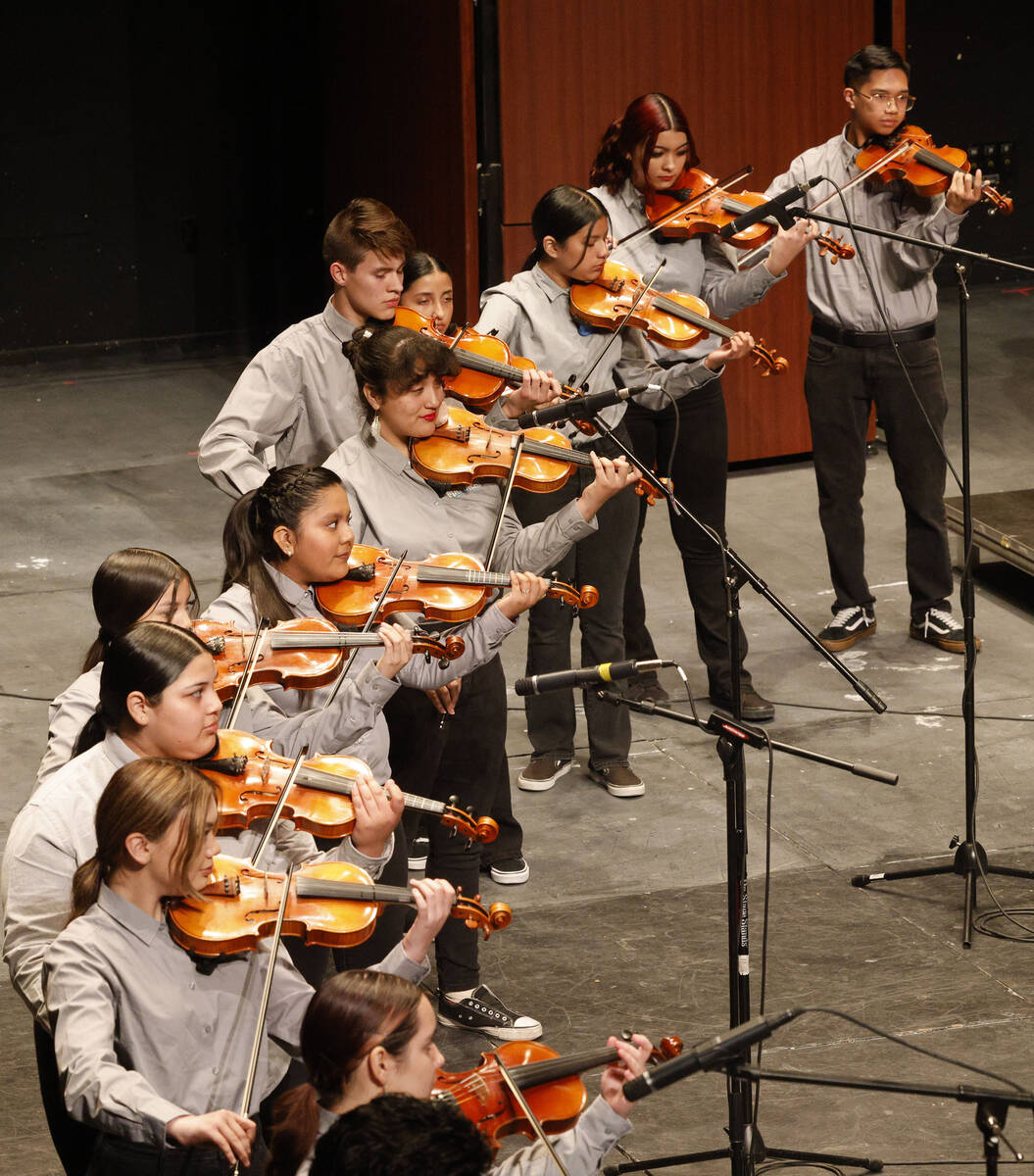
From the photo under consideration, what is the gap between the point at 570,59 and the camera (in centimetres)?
706

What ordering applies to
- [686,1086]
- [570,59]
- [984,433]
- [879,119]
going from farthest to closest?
[984,433], [570,59], [879,119], [686,1086]

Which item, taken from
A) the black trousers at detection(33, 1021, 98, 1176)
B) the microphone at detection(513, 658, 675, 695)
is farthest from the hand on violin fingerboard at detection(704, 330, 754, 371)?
the black trousers at detection(33, 1021, 98, 1176)

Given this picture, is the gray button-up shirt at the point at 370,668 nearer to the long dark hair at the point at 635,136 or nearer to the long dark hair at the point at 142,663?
the long dark hair at the point at 142,663

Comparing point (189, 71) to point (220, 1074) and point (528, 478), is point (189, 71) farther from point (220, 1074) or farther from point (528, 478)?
point (220, 1074)

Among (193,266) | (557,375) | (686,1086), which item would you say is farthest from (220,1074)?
(193,266)

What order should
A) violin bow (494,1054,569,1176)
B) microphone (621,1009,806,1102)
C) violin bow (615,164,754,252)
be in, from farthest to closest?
violin bow (615,164,754,252) → violin bow (494,1054,569,1176) → microphone (621,1009,806,1102)

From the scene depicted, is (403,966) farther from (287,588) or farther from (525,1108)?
(287,588)

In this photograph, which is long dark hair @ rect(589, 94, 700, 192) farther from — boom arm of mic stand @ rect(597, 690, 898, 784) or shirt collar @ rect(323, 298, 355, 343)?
boom arm of mic stand @ rect(597, 690, 898, 784)

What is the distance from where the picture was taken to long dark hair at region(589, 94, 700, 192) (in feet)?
15.9

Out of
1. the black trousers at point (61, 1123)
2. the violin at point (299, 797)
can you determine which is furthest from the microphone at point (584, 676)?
the black trousers at point (61, 1123)

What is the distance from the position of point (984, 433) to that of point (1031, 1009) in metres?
4.41

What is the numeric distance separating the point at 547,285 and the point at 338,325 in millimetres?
621

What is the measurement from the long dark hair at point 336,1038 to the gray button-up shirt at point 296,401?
1.84m

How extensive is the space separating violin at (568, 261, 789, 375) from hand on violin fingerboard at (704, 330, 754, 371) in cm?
2
